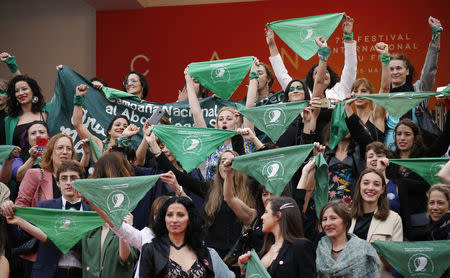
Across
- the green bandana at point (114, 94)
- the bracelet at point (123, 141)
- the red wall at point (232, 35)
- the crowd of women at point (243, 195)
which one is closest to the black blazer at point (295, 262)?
the crowd of women at point (243, 195)

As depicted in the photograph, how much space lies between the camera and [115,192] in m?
5.48

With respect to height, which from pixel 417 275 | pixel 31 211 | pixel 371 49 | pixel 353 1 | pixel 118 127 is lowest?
pixel 417 275

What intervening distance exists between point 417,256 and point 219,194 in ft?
5.36

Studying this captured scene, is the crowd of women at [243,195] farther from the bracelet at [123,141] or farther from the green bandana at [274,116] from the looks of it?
the green bandana at [274,116]

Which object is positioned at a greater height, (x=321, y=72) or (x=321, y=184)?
(x=321, y=72)

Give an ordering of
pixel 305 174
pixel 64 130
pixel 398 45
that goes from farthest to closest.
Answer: pixel 398 45 → pixel 64 130 → pixel 305 174

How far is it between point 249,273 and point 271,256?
22 cm

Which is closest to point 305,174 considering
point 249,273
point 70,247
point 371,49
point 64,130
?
point 249,273

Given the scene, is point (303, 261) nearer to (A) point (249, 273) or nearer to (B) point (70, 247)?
(A) point (249, 273)

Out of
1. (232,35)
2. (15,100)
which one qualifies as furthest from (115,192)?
(232,35)

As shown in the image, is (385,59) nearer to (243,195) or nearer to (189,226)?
(243,195)

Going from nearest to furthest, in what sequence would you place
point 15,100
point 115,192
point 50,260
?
1. point 115,192
2. point 50,260
3. point 15,100

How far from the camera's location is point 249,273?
5.10 m

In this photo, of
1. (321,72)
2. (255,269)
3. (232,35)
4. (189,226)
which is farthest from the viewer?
(232,35)
